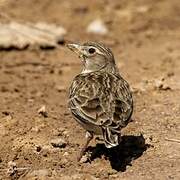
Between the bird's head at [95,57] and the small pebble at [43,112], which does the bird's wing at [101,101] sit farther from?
the small pebble at [43,112]

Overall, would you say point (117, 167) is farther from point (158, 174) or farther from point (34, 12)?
point (34, 12)

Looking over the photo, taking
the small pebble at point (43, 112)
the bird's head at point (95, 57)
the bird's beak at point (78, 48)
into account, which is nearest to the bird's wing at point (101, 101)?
the bird's head at point (95, 57)

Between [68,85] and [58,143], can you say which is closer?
[58,143]

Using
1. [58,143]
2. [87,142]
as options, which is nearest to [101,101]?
[87,142]

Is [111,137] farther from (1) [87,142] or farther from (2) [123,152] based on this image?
(2) [123,152]

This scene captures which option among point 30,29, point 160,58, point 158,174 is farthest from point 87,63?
point 30,29

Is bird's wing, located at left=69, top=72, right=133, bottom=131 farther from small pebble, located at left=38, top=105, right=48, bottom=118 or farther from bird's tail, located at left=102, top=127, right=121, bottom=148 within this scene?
small pebble, located at left=38, top=105, right=48, bottom=118
